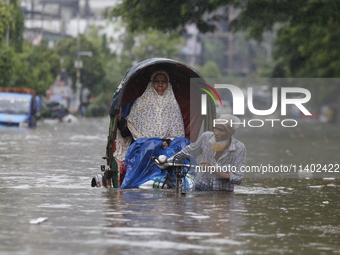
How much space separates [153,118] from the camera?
14.6 m

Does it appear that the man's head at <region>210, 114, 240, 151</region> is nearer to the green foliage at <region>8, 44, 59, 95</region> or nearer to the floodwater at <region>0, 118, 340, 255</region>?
the floodwater at <region>0, 118, 340, 255</region>

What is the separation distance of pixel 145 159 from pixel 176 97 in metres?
1.80

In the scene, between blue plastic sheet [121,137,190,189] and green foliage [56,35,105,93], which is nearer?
blue plastic sheet [121,137,190,189]

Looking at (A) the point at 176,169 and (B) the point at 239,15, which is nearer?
(A) the point at 176,169

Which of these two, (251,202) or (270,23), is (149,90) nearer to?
(251,202)

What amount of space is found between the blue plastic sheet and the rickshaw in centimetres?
37

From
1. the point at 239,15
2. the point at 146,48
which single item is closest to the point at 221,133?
the point at 239,15

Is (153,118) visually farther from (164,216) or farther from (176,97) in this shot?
(164,216)

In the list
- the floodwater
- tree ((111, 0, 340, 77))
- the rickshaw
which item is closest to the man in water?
the floodwater

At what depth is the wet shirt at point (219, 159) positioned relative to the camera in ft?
42.3

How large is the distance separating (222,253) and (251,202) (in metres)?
4.35

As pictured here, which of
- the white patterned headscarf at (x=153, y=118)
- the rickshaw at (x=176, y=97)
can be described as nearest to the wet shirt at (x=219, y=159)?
the white patterned headscarf at (x=153, y=118)

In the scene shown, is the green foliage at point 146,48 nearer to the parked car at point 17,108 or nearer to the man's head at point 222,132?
the parked car at point 17,108

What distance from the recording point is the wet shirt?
12.9 metres
